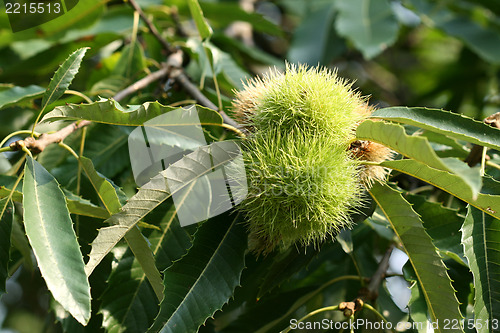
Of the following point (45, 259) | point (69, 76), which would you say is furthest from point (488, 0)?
point (45, 259)

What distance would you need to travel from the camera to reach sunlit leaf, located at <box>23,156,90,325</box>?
33.2 inches

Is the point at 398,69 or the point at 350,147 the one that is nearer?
the point at 350,147

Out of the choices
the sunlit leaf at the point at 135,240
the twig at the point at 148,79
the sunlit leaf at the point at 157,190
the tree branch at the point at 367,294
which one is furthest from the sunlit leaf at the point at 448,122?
the twig at the point at 148,79

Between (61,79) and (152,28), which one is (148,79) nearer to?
(152,28)

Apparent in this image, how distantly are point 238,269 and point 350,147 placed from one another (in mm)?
390

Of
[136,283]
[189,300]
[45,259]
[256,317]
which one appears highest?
[45,259]

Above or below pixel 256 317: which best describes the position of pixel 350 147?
above

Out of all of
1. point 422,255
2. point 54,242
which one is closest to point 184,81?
point 54,242

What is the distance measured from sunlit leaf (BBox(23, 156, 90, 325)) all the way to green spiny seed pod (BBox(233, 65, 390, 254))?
36 centimetres

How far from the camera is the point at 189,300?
103 cm

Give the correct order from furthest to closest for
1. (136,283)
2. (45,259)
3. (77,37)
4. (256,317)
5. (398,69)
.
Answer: (398,69)
(77,37)
(256,317)
(136,283)
(45,259)

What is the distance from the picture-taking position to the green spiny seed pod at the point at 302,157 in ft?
3.18

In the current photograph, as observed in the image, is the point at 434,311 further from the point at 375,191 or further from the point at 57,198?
the point at 57,198

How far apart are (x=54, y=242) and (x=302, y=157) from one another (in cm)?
52
